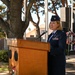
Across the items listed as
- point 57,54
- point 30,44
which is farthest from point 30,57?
point 57,54

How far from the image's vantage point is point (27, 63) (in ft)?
10.6

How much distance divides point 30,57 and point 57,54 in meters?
0.35

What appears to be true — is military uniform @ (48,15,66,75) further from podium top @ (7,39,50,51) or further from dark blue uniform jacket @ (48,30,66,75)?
podium top @ (7,39,50,51)

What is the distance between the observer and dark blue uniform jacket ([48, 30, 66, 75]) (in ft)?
11.0

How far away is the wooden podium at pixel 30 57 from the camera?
3.21 m

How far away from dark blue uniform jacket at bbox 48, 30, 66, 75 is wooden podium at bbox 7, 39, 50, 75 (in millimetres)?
103

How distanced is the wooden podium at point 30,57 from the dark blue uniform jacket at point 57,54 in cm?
10

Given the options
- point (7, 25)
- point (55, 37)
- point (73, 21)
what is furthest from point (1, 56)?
point (55, 37)

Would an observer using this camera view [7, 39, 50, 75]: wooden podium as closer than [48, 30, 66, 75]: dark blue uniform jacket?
Yes

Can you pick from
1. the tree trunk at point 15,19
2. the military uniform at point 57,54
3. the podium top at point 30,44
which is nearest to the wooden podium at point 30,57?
the podium top at point 30,44

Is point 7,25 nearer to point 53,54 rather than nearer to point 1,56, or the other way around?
point 1,56

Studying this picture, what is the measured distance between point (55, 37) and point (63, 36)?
103 mm

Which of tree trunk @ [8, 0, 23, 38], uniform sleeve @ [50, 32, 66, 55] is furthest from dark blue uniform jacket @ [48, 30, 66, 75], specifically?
tree trunk @ [8, 0, 23, 38]

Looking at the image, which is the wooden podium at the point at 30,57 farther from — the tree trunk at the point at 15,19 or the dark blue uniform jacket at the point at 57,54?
the tree trunk at the point at 15,19
